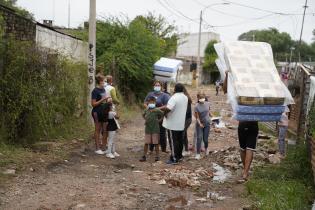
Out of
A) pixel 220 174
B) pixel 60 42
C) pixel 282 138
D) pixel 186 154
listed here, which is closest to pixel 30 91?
pixel 186 154

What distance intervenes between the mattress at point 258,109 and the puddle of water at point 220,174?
1.42m

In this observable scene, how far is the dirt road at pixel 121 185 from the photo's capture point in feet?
20.6

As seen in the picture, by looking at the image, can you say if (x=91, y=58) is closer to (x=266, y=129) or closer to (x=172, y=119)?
(x=172, y=119)

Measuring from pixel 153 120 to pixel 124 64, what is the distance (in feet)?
29.2

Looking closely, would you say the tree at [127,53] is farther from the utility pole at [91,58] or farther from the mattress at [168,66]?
the utility pole at [91,58]

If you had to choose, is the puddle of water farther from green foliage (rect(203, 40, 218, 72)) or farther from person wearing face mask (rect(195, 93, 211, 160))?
green foliage (rect(203, 40, 218, 72))

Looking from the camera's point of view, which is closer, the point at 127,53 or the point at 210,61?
the point at 127,53

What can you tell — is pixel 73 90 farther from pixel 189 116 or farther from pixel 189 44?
pixel 189 44

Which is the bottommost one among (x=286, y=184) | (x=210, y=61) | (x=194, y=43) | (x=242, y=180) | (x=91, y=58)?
(x=242, y=180)

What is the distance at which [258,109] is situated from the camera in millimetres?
7613

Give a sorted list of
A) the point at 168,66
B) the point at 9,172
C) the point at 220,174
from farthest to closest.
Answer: the point at 168,66 → the point at 220,174 → the point at 9,172

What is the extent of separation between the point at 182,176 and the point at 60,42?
712 centimetres

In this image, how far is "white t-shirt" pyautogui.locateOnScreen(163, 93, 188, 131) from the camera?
9.16 metres

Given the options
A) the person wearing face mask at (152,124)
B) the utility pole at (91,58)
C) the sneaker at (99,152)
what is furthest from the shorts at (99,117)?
the utility pole at (91,58)
